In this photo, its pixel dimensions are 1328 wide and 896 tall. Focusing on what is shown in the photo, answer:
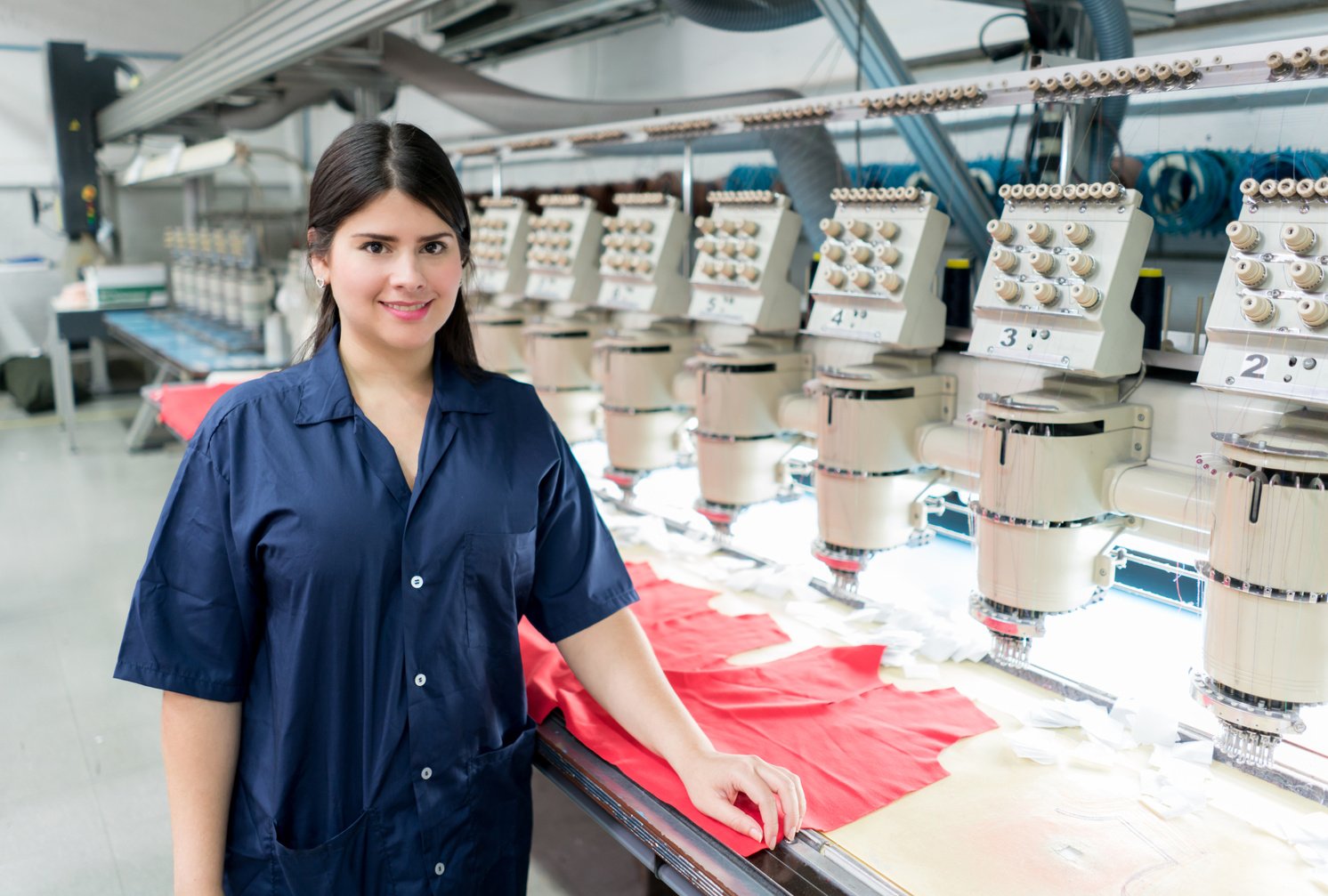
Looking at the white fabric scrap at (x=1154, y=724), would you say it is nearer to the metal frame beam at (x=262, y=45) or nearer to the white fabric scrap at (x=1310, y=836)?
the white fabric scrap at (x=1310, y=836)

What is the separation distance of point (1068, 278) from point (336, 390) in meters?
1.19

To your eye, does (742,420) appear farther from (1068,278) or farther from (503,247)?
(503,247)

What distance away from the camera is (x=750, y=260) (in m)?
2.60

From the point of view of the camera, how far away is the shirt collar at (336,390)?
1.44 meters

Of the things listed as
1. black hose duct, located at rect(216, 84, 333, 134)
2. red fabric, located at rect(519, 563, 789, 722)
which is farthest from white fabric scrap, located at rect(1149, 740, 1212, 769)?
black hose duct, located at rect(216, 84, 333, 134)

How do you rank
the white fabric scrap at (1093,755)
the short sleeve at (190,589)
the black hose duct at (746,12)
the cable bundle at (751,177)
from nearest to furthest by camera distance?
the short sleeve at (190,589)
the white fabric scrap at (1093,755)
the black hose duct at (746,12)
the cable bundle at (751,177)

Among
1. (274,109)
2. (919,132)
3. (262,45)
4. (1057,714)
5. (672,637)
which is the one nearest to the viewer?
(1057,714)

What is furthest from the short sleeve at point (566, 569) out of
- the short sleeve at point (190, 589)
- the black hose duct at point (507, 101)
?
the black hose duct at point (507, 101)

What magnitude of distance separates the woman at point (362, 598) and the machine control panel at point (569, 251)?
180cm

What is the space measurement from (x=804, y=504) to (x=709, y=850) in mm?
2499

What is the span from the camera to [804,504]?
3.86 metres

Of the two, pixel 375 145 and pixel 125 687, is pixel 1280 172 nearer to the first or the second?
pixel 375 145

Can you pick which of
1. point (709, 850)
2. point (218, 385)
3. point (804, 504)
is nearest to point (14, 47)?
point (218, 385)

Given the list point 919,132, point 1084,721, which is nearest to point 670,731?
point 1084,721
